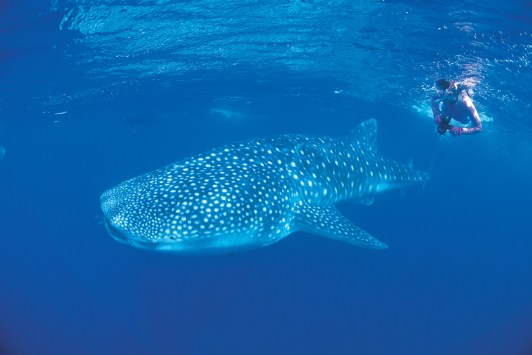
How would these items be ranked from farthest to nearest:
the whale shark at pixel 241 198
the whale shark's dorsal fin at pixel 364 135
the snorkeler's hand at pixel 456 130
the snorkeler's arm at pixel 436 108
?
the whale shark's dorsal fin at pixel 364 135, the snorkeler's arm at pixel 436 108, the snorkeler's hand at pixel 456 130, the whale shark at pixel 241 198

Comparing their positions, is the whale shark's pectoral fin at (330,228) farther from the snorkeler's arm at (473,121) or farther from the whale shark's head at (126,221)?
the snorkeler's arm at (473,121)

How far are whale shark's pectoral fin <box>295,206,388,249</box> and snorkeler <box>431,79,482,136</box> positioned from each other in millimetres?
3049

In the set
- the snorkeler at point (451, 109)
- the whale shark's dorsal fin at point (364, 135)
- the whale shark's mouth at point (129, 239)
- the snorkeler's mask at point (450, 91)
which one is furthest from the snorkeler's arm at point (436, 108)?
the whale shark's mouth at point (129, 239)

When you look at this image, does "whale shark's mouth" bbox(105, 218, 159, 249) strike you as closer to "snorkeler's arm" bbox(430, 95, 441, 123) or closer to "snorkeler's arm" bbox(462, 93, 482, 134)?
"snorkeler's arm" bbox(430, 95, 441, 123)

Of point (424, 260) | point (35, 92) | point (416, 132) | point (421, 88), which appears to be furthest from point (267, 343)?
point (416, 132)

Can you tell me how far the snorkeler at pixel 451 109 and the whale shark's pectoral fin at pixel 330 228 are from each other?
3.05 metres

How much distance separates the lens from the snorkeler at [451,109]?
809 centimetres

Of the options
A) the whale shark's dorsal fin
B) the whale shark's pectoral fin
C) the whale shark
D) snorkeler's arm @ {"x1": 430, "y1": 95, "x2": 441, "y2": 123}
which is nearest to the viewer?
the whale shark

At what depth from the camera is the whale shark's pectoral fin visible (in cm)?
691

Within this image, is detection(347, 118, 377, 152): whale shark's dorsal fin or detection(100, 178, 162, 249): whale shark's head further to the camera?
detection(347, 118, 377, 152): whale shark's dorsal fin

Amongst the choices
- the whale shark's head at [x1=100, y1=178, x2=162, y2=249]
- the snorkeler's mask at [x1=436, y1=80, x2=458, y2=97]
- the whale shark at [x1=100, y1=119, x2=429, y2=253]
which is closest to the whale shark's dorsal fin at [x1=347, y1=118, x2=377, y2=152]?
the whale shark at [x1=100, y1=119, x2=429, y2=253]

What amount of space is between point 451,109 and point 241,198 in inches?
239

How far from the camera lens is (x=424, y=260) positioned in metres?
19.2

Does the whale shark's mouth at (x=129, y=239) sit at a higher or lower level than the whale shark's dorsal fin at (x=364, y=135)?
higher
